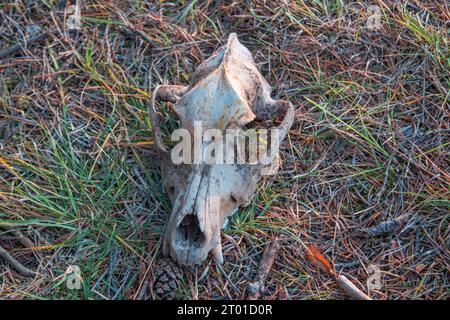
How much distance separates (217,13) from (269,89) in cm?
87

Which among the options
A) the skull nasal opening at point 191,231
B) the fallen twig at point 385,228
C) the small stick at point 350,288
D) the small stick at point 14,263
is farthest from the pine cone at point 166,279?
the fallen twig at point 385,228

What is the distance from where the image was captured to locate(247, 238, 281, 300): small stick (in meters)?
3.39

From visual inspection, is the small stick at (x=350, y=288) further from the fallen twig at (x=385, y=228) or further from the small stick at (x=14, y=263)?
the small stick at (x=14, y=263)

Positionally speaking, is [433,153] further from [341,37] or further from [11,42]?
[11,42]

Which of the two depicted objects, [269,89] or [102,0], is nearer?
[269,89]

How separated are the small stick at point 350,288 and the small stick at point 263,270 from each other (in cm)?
38

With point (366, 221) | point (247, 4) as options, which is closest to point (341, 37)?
point (247, 4)

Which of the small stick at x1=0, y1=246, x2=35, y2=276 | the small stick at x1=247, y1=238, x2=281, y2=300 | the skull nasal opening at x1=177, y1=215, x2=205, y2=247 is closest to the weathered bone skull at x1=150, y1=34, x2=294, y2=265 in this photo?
the skull nasal opening at x1=177, y1=215, x2=205, y2=247

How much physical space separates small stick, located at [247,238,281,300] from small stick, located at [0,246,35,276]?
1222 millimetres

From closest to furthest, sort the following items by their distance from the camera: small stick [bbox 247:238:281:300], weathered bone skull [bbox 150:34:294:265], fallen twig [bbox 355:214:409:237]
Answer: weathered bone skull [bbox 150:34:294:265] → small stick [bbox 247:238:281:300] → fallen twig [bbox 355:214:409:237]

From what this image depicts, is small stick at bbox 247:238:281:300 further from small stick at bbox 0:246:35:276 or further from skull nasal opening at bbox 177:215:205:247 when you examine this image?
small stick at bbox 0:246:35:276

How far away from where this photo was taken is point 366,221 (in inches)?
144

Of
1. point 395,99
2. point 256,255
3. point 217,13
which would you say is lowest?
point 256,255

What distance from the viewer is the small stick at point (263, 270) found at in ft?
11.1
